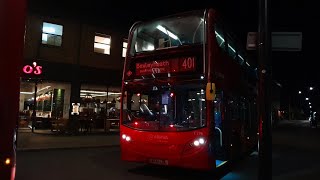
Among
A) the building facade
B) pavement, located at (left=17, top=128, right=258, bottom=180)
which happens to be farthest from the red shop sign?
pavement, located at (left=17, top=128, right=258, bottom=180)

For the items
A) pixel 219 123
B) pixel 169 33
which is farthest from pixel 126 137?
pixel 169 33

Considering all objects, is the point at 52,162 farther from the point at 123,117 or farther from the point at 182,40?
the point at 182,40

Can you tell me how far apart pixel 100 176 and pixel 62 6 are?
16.5 metres

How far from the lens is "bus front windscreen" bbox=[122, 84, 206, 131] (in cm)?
1025

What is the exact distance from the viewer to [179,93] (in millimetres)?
10766

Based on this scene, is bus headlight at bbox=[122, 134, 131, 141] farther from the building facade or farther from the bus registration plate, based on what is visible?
the building facade

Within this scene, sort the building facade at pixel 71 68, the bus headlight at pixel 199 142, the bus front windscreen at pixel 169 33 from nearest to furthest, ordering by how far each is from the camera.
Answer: the bus headlight at pixel 199 142, the bus front windscreen at pixel 169 33, the building facade at pixel 71 68

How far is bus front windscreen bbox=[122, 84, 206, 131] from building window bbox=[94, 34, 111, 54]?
50.6 feet

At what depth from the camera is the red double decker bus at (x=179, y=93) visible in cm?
991

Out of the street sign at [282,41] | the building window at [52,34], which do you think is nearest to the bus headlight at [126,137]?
the street sign at [282,41]

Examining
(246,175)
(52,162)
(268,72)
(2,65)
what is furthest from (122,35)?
(2,65)

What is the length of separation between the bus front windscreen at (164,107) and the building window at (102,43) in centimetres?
1542

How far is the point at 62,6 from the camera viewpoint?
78.9 ft

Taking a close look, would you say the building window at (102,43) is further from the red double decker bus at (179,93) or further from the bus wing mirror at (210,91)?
the bus wing mirror at (210,91)
